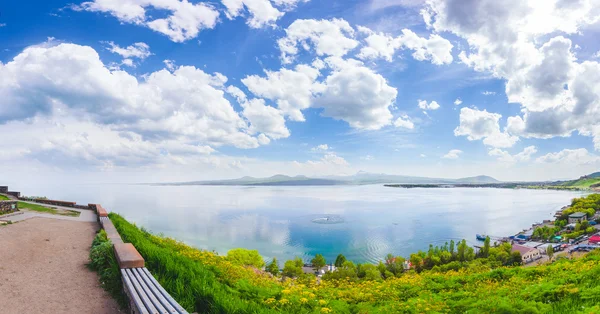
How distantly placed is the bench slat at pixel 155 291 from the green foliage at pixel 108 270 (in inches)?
20.0

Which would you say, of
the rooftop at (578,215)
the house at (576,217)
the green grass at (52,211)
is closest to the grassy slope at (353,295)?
the green grass at (52,211)

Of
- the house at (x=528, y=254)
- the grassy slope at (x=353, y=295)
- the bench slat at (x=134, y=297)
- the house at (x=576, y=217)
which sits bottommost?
the house at (x=528, y=254)

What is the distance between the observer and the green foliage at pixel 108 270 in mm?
5734

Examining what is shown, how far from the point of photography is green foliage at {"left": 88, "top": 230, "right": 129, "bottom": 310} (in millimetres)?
5734

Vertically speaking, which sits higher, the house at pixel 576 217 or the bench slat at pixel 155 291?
the bench slat at pixel 155 291

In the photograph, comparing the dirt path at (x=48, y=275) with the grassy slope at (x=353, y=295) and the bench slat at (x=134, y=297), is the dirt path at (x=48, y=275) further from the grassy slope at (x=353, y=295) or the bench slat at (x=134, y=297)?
the grassy slope at (x=353, y=295)

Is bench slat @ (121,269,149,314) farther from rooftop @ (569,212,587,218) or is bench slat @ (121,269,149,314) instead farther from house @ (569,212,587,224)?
rooftop @ (569,212,587,218)

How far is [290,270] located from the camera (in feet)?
126

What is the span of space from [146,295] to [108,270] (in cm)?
293

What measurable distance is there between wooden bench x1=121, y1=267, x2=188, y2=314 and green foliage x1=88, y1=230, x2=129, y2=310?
→ 0.53m

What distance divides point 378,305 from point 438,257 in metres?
48.4

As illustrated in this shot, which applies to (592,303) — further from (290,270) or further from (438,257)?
(438,257)

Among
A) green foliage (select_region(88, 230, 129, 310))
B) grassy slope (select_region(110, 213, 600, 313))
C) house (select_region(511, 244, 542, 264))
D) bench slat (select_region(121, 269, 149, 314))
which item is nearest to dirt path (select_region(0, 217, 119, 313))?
green foliage (select_region(88, 230, 129, 310))

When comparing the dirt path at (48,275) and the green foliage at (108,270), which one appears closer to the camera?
the dirt path at (48,275)
